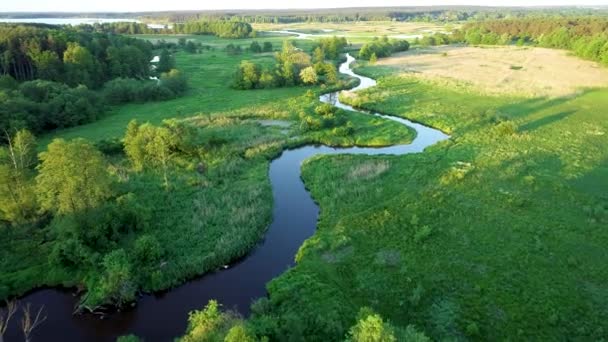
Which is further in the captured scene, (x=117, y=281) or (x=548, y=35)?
(x=548, y=35)

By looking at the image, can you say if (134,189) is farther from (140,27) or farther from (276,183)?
(140,27)

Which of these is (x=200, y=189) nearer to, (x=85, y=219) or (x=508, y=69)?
(x=85, y=219)

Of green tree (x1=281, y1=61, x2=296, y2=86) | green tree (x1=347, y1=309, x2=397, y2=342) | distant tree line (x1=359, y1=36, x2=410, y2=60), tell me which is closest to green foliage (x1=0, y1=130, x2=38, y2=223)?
green tree (x1=347, y1=309, x2=397, y2=342)

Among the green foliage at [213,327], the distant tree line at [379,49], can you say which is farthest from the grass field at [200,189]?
the distant tree line at [379,49]

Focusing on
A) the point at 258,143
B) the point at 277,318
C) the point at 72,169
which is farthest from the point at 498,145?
the point at 72,169

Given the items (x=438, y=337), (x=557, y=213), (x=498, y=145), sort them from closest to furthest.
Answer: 1. (x=438, y=337)
2. (x=557, y=213)
3. (x=498, y=145)

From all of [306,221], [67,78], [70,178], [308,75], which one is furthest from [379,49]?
[70,178]

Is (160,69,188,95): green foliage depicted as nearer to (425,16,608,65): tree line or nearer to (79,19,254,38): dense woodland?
(425,16,608,65): tree line
